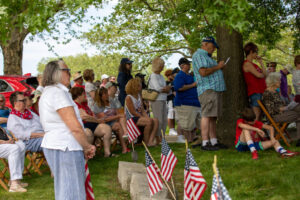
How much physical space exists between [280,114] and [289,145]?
62 cm

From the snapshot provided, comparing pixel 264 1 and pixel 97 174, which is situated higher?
pixel 264 1

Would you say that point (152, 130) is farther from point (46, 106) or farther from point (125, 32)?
point (125, 32)

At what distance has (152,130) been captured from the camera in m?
9.64

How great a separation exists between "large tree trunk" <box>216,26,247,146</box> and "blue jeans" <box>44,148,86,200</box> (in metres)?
4.97

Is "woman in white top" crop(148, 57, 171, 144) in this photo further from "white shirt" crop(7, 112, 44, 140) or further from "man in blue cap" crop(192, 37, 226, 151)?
"white shirt" crop(7, 112, 44, 140)

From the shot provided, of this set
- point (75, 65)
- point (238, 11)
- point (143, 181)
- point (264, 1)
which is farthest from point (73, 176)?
point (75, 65)

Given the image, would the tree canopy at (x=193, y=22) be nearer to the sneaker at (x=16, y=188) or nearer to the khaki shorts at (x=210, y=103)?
the khaki shorts at (x=210, y=103)

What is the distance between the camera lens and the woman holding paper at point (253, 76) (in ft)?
26.7

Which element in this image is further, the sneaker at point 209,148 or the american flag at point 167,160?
the sneaker at point 209,148

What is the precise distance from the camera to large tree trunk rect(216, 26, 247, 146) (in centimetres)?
827

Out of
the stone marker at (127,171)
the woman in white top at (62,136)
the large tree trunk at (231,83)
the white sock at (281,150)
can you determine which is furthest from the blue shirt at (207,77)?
the woman in white top at (62,136)

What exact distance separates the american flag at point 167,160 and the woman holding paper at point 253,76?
3727 mm

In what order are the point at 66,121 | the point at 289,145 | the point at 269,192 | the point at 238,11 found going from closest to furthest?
the point at 66,121 → the point at 238,11 → the point at 269,192 → the point at 289,145

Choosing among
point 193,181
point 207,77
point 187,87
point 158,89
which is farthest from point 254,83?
point 193,181
